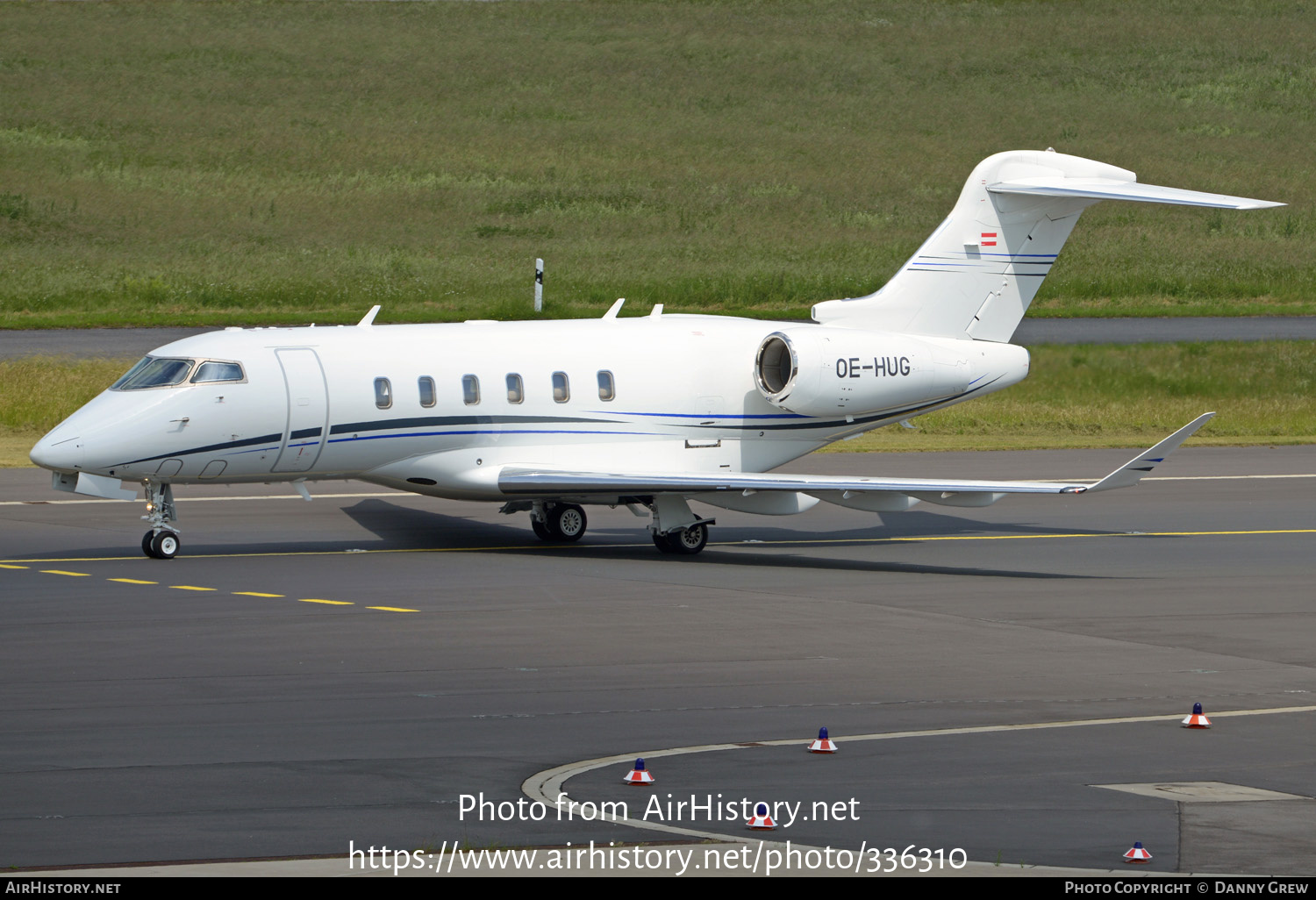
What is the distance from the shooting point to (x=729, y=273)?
2640 inches

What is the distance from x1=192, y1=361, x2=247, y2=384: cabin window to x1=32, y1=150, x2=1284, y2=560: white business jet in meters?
0.03

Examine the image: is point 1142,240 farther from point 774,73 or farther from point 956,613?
point 956,613

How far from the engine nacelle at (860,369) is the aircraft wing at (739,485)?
2215 mm

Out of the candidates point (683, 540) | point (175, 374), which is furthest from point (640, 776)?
point (175, 374)

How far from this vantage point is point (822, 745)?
13266 millimetres

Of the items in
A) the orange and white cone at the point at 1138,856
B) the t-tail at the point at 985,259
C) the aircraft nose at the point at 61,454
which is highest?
the t-tail at the point at 985,259

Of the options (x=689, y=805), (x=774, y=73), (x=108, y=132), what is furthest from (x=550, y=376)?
(x=774, y=73)

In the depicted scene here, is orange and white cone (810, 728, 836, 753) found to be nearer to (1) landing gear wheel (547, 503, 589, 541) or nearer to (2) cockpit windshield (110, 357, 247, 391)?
(2) cockpit windshield (110, 357, 247, 391)

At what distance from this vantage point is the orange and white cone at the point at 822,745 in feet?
43.4

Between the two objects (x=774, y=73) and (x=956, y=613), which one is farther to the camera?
(x=774, y=73)

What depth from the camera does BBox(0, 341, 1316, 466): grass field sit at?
130 ft

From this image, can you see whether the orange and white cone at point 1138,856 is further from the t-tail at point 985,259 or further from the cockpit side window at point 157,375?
the t-tail at point 985,259

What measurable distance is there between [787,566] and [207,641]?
361 inches

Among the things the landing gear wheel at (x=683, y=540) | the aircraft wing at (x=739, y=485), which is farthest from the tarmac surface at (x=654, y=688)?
the aircraft wing at (x=739, y=485)
